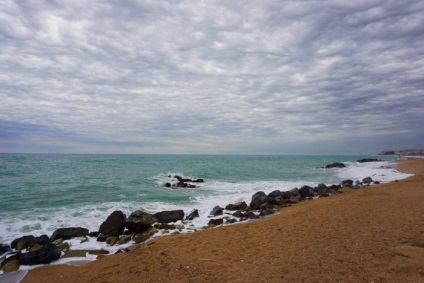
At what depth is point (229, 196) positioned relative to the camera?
20172 millimetres

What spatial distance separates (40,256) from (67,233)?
2612 millimetres

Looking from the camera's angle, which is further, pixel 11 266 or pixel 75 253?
pixel 75 253

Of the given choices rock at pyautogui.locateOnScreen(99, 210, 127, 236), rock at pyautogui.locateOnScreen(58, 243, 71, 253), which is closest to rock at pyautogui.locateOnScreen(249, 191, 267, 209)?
rock at pyautogui.locateOnScreen(99, 210, 127, 236)

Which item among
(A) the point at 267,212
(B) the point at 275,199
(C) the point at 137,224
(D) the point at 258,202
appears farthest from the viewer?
(B) the point at 275,199

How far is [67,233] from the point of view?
35.1ft

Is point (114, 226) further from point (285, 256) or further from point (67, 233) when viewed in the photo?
point (285, 256)

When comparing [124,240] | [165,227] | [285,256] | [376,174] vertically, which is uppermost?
[376,174]

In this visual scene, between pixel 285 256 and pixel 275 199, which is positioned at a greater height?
pixel 285 256

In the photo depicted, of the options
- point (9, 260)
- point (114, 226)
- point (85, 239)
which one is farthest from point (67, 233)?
point (9, 260)

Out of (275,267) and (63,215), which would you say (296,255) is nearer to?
(275,267)

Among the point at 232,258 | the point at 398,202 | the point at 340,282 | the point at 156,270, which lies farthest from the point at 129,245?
the point at 398,202

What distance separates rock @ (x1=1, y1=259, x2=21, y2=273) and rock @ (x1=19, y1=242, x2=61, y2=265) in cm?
13

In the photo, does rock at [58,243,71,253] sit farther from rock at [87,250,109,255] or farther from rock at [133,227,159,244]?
rock at [133,227,159,244]

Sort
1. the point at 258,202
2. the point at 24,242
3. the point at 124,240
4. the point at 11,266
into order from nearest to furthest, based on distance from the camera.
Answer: the point at 11,266 < the point at 24,242 < the point at 124,240 < the point at 258,202
